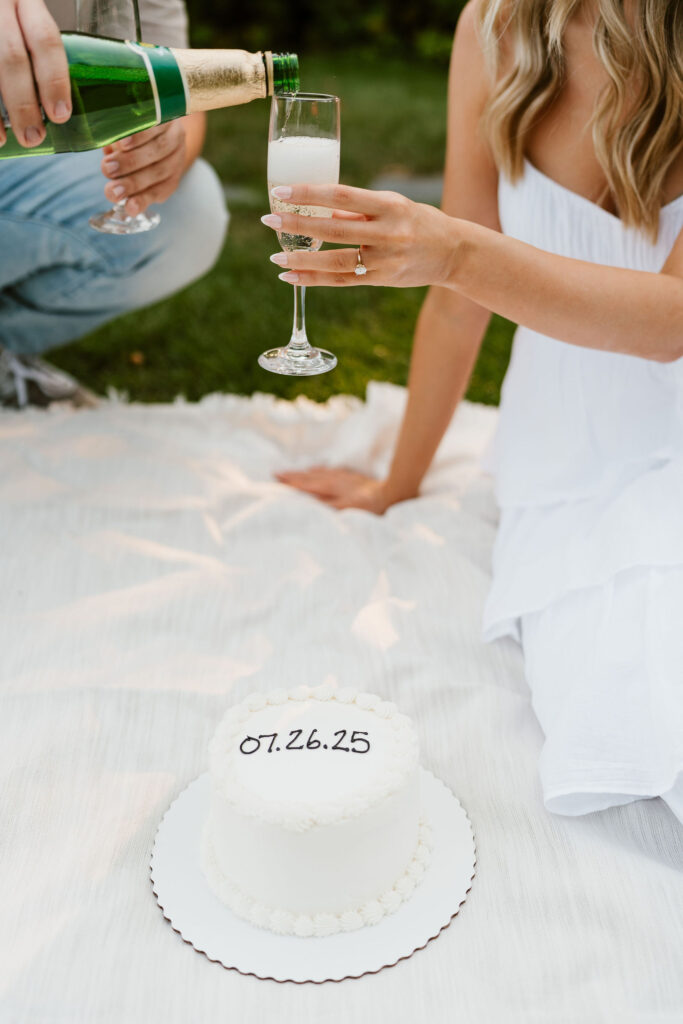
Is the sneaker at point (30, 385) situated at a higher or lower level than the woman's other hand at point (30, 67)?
lower

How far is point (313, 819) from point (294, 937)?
5.9 inches

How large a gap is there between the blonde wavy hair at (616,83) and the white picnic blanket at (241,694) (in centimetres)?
62

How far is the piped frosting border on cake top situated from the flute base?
378mm

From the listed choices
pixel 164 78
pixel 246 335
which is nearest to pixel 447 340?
pixel 164 78

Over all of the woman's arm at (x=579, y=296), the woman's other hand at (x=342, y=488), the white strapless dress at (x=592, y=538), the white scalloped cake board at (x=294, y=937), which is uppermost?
the woman's arm at (x=579, y=296)

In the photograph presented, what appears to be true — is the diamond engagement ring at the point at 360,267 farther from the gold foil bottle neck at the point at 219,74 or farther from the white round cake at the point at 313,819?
the white round cake at the point at 313,819

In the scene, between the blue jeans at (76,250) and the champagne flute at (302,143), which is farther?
the blue jeans at (76,250)

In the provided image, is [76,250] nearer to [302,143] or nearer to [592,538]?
[302,143]

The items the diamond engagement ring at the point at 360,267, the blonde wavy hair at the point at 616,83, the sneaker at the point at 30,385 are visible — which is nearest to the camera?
the diamond engagement ring at the point at 360,267

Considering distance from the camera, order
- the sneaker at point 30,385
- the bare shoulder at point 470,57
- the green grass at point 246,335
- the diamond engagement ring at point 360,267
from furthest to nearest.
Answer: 1. the green grass at point 246,335
2. the sneaker at point 30,385
3. the bare shoulder at point 470,57
4. the diamond engagement ring at point 360,267

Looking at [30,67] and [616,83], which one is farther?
[616,83]

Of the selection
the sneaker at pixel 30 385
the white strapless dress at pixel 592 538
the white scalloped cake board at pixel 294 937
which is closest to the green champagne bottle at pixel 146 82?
the white strapless dress at pixel 592 538

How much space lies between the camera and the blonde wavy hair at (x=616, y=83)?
4.20 feet

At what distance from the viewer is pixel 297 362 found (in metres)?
1.22
